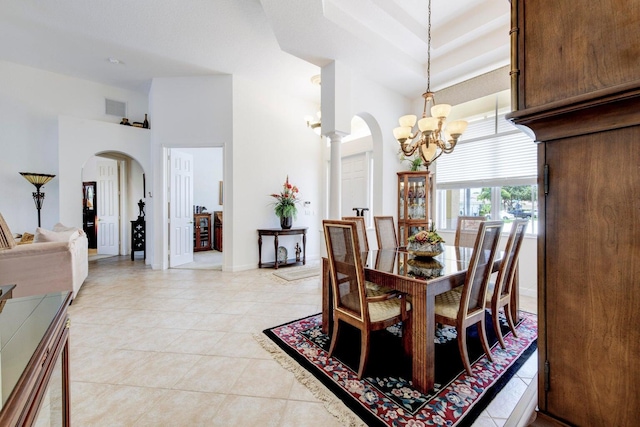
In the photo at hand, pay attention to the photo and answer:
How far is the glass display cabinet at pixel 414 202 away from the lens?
4.34 meters

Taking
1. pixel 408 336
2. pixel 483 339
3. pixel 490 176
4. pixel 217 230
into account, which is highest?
pixel 490 176

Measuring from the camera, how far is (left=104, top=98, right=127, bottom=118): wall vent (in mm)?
5434

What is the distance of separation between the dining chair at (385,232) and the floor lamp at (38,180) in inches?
224

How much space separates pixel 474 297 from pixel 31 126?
7210 millimetres

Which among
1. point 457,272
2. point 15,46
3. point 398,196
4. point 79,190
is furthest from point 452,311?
point 15,46

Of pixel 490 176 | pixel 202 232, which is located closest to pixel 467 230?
pixel 490 176

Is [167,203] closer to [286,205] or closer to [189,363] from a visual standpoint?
[286,205]

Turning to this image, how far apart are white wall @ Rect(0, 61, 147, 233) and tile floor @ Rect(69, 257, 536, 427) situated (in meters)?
2.57

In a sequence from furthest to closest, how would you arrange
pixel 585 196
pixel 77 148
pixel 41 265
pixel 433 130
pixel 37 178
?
1. pixel 77 148
2. pixel 37 178
3. pixel 41 265
4. pixel 433 130
5. pixel 585 196

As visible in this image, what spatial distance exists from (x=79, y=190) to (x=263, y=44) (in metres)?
4.34

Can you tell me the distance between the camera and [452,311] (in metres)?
1.90

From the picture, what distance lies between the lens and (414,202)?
4.41 meters

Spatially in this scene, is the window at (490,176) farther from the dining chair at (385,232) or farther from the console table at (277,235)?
the console table at (277,235)

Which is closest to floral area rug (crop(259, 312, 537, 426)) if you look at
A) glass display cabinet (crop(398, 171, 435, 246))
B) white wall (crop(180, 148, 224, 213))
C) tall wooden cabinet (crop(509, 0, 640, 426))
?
tall wooden cabinet (crop(509, 0, 640, 426))
